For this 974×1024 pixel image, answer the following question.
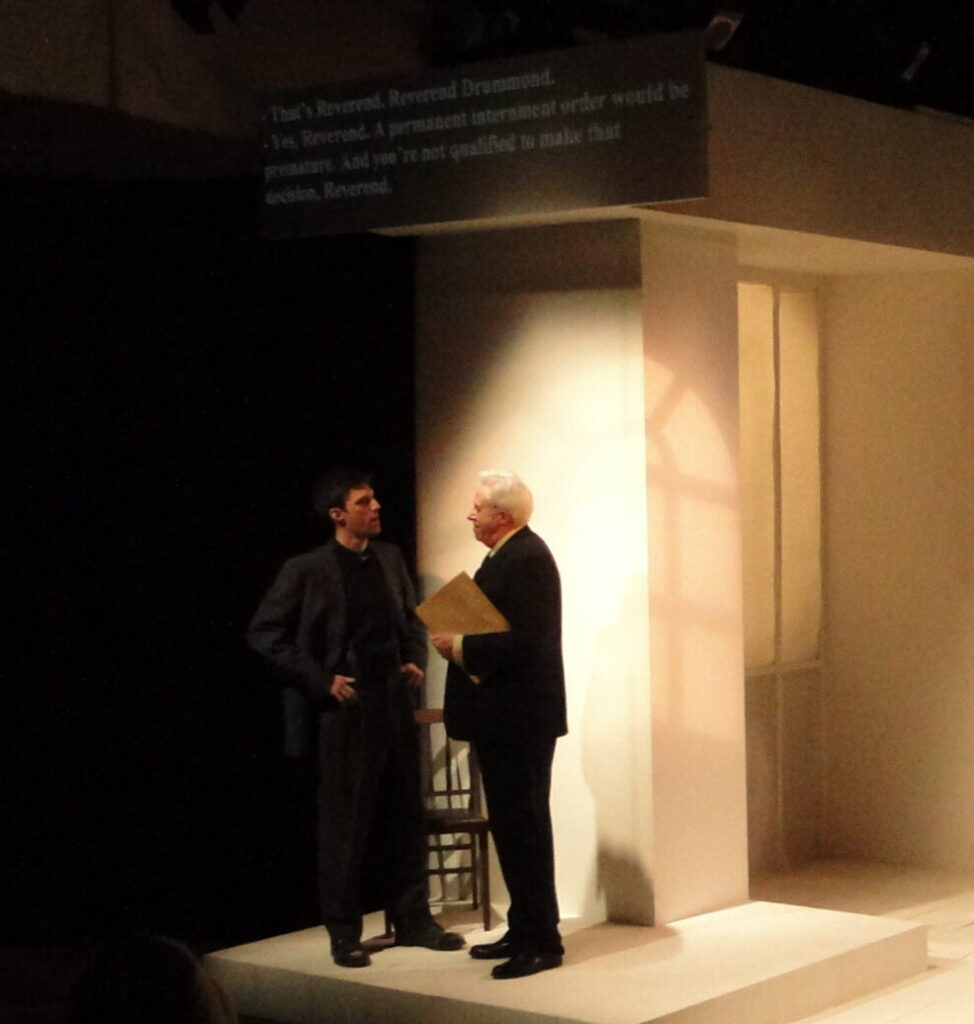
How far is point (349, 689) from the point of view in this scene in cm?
663

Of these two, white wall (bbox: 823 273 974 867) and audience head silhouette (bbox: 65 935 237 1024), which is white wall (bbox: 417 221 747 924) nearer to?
white wall (bbox: 823 273 974 867)

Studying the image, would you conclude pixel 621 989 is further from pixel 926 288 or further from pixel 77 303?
pixel 926 288

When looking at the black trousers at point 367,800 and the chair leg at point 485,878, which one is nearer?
the black trousers at point 367,800

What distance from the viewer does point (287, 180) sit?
6.80m

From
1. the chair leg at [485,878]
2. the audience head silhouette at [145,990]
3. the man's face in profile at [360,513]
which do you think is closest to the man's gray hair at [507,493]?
the man's face in profile at [360,513]

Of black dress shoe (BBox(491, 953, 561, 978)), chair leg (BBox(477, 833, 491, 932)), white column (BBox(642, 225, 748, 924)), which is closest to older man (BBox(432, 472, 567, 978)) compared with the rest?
black dress shoe (BBox(491, 953, 561, 978))

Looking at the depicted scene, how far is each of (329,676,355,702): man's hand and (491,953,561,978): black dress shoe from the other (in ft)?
3.22

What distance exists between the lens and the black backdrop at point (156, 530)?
6.46 metres

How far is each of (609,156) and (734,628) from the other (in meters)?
2.15

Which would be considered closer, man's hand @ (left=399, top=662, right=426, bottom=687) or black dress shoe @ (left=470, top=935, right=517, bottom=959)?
black dress shoe @ (left=470, top=935, right=517, bottom=959)

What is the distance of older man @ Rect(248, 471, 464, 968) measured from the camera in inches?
262

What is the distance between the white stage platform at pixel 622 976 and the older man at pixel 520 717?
0.70 feet

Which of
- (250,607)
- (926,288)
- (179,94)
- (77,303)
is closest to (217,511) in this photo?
(250,607)

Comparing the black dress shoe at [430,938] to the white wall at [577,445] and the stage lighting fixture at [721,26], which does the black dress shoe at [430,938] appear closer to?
the white wall at [577,445]
